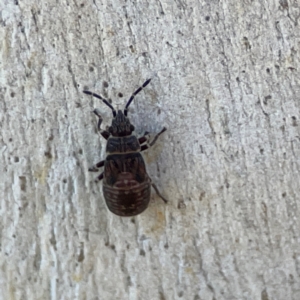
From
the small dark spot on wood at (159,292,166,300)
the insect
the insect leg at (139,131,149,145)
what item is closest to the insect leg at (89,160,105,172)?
the insect

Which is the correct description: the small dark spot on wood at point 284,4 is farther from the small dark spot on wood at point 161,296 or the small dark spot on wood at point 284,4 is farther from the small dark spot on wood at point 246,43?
the small dark spot on wood at point 161,296

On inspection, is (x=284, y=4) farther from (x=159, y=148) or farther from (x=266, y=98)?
(x=159, y=148)

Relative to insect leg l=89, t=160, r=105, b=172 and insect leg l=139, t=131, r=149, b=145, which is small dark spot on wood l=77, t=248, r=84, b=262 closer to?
insect leg l=89, t=160, r=105, b=172

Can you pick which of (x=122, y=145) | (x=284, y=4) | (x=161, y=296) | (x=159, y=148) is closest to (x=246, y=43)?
(x=284, y=4)

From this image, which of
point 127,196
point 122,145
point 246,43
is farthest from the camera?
point 246,43

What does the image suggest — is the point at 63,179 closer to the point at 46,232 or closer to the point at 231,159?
the point at 46,232

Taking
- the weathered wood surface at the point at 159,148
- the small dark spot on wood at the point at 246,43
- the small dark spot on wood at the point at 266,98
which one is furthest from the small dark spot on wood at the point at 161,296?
the small dark spot on wood at the point at 246,43

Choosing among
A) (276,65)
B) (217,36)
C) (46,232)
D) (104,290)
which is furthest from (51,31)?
(104,290)
